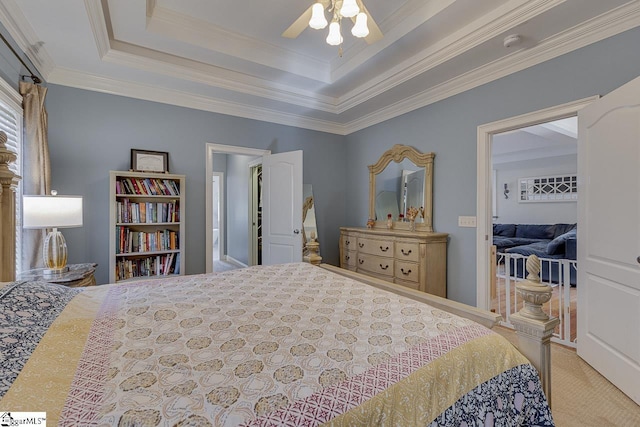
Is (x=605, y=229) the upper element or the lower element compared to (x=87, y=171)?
lower

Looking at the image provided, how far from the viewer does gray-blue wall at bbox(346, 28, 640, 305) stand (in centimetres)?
221

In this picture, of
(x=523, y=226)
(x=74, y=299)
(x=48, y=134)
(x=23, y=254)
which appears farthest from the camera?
(x=523, y=226)

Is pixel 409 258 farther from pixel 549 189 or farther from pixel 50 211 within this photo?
pixel 549 189

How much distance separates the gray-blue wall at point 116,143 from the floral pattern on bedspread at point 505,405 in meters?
3.40

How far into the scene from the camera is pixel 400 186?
392cm

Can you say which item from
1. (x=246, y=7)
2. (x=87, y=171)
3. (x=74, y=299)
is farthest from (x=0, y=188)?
(x=246, y=7)

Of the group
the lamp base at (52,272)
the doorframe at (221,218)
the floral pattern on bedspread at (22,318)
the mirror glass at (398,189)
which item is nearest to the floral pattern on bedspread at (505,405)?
the floral pattern on bedspread at (22,318)

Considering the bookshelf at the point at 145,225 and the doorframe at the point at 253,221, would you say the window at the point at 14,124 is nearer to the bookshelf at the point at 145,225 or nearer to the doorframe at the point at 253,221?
the bookshelf at the point at 145,225

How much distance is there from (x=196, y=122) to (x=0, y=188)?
7.77 ft

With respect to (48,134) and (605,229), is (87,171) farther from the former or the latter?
(605,229)

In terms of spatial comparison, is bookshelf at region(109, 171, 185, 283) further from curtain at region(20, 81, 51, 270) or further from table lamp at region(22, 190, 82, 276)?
table lamp at region(22, 190, 82, 276)

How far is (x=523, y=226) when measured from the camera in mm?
7180

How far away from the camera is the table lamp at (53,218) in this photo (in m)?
2.13

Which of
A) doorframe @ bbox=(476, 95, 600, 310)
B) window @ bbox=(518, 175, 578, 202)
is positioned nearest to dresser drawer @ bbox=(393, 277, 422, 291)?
doorframe @ bbox=(476, 95, 600, 310)
